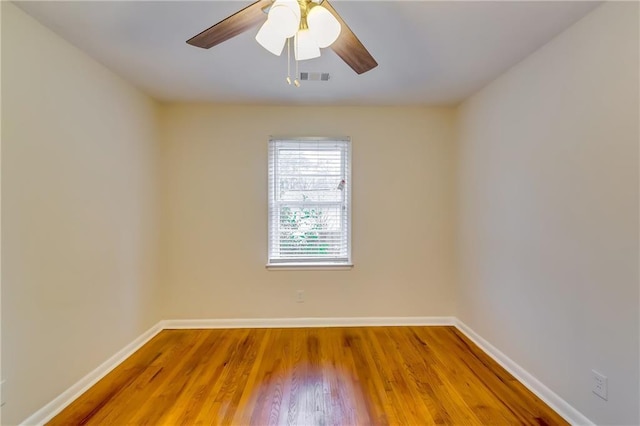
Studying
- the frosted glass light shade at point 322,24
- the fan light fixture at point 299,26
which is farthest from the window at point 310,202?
the frosted glass light shade at point 322,24

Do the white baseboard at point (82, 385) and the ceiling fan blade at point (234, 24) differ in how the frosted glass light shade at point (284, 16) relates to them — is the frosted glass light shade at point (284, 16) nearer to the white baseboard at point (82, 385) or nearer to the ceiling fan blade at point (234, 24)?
the ceiling fan blade at point (234, 24)

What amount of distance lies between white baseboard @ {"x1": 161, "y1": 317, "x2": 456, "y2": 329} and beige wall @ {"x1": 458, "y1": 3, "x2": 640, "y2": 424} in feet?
2.16

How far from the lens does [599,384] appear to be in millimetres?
1474

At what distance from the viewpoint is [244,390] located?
74.0 inches

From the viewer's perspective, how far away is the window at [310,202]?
115 inches

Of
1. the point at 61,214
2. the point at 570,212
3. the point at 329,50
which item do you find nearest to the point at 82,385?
the point at 61,214

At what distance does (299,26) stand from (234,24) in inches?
12.6

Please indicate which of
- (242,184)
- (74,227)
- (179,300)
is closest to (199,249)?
(179,300)

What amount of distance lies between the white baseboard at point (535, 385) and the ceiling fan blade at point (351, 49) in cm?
239

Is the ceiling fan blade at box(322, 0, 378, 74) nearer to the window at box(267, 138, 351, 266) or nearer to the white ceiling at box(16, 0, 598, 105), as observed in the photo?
the white ceiling at box(16, 0, 598, 105)

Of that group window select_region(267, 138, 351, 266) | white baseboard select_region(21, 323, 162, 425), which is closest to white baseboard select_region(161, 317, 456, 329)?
white baseboard select_region(21, 323, 162, 425)

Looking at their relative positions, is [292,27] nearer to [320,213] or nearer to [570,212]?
[570,212]

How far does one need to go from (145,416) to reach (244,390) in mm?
592

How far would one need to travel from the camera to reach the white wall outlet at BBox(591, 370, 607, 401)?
1.45m
